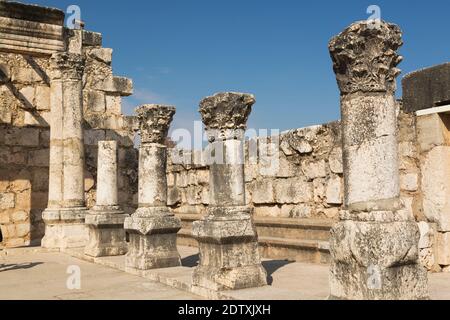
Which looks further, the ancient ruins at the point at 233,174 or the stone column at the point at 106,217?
the stone column at the point at 106,217

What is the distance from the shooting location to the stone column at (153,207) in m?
8.19

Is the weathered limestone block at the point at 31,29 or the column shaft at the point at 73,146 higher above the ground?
the weathered limestone block at the point at 31,29

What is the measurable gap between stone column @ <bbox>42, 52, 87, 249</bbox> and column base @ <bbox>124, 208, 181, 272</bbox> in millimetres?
3726

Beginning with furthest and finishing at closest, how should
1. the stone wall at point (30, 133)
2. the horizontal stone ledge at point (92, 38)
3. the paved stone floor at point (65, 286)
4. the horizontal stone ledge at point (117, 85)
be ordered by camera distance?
the horizontal stone ledge at point (117, 85) → the horizontal stone ledge at point (92, 38) → the stone wall at point (30, 133) → the paved stone floor at point (65, 286)

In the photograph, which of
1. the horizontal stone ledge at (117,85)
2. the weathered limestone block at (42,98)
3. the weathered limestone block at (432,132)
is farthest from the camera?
the horizontal stone ledge at (117,85)

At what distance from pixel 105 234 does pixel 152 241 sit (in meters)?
2.14

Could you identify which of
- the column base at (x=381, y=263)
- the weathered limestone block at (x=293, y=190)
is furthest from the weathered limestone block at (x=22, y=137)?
the column base at (x=381, y=263)

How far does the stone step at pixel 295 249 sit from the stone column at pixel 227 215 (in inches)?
82.1

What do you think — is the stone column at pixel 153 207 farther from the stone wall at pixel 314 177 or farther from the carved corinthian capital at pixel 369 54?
the carved corinthian capital at pixel 369 54

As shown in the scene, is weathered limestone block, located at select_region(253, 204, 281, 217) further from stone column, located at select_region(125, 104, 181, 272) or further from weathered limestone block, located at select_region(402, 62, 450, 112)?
weathered limestone block, located at select_region(402, 62, 450, 112)

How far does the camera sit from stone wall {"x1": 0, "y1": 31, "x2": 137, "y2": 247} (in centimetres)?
1265

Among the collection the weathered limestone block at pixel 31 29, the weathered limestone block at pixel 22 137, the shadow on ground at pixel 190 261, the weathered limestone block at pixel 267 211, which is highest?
the weathered limestone block at pixel 31 29

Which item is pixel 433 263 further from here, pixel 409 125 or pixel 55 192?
pixel 55 192

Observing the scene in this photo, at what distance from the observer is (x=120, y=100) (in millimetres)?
14750
